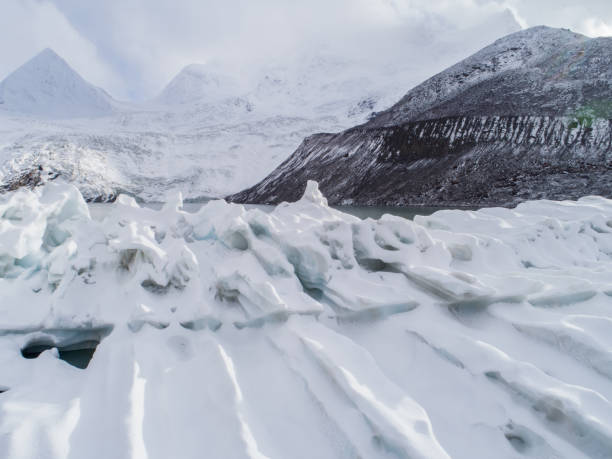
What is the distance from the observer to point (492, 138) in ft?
127

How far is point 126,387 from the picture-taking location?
2609mm

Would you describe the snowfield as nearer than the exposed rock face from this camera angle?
Answer: Yes

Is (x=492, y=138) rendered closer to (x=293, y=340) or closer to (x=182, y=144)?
(x=293, y=340)

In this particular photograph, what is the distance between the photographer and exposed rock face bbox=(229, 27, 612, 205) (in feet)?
105

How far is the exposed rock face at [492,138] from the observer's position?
32.1 meters

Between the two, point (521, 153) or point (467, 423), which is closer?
point (467, 423)

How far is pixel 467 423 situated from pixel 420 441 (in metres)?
0.59

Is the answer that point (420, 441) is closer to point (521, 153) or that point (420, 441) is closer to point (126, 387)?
point (126, 387)

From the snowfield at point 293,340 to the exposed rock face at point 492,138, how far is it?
97.1 ft

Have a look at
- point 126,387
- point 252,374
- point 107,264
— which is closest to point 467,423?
point 252,374

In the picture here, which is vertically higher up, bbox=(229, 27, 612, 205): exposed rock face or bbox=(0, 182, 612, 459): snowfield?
bbox=(229, 27, 612, 205): exposed rock face

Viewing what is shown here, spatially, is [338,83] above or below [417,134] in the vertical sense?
above

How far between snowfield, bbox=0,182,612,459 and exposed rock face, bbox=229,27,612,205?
97.1ft

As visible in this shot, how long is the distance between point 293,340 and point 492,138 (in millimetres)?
42520
